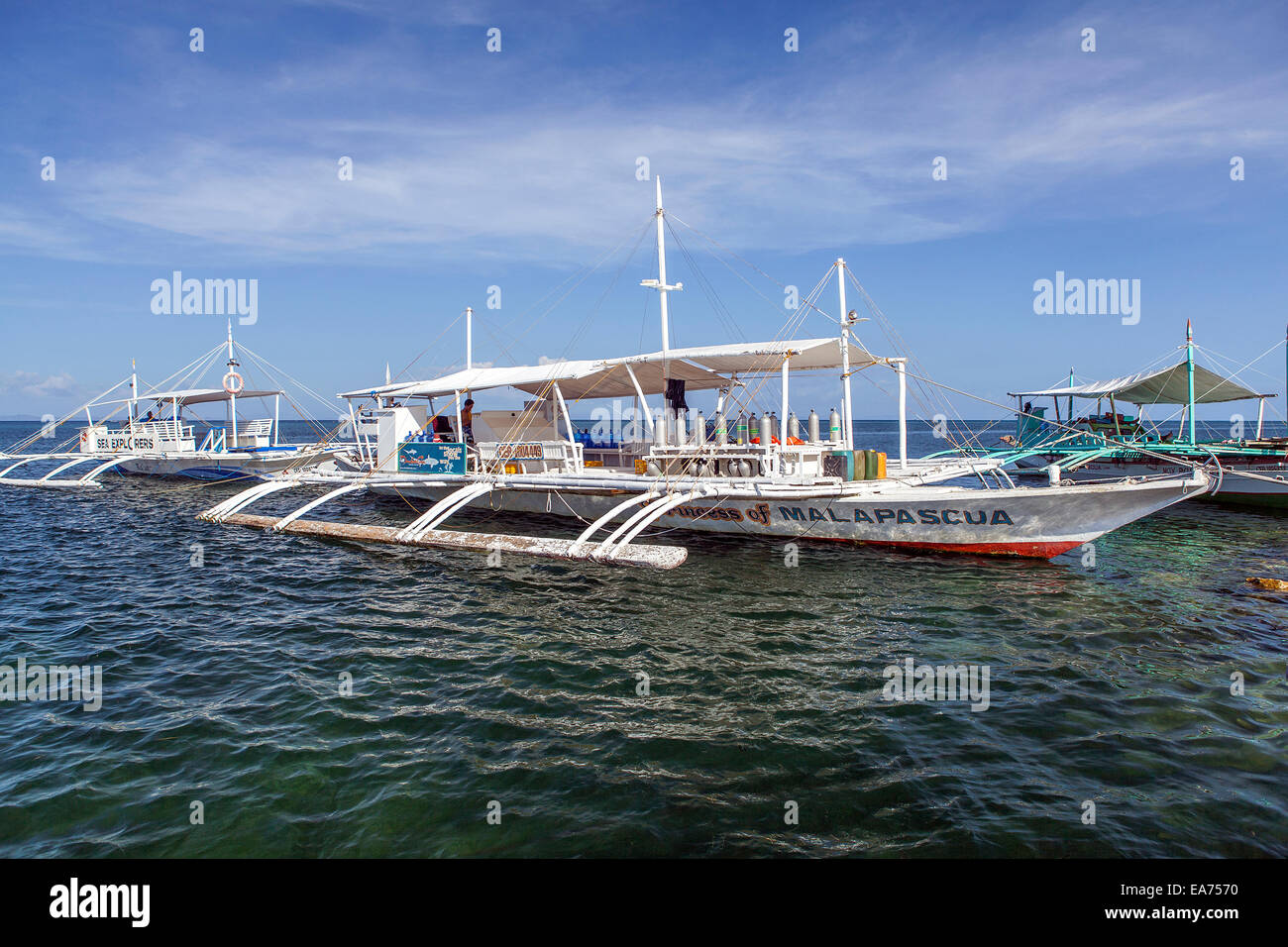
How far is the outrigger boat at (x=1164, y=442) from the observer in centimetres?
2623

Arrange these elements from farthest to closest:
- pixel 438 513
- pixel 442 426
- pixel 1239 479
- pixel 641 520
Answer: pixel 442 426, pixel 1239 479, pixel 438 513, pixel 641 520

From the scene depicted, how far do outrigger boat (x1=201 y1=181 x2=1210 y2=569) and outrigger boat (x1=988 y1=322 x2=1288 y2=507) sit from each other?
28.7 ft

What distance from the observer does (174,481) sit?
127 feet

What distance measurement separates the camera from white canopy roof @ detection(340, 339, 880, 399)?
58.6 ft

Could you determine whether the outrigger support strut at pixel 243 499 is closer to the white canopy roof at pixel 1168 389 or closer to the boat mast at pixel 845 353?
the boat mast at pixel 845 353

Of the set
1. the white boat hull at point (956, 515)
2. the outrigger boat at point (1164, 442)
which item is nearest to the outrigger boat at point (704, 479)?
the white boat hull at point (956, 515)

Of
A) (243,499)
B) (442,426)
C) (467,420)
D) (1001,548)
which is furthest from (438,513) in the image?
(1001,548)

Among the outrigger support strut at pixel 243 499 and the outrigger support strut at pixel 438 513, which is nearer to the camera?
the outrigger support strut at pixel 438 513

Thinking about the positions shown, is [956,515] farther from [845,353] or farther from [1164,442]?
[1164,442]

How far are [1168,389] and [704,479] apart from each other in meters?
31.6

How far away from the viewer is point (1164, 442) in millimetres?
31656
